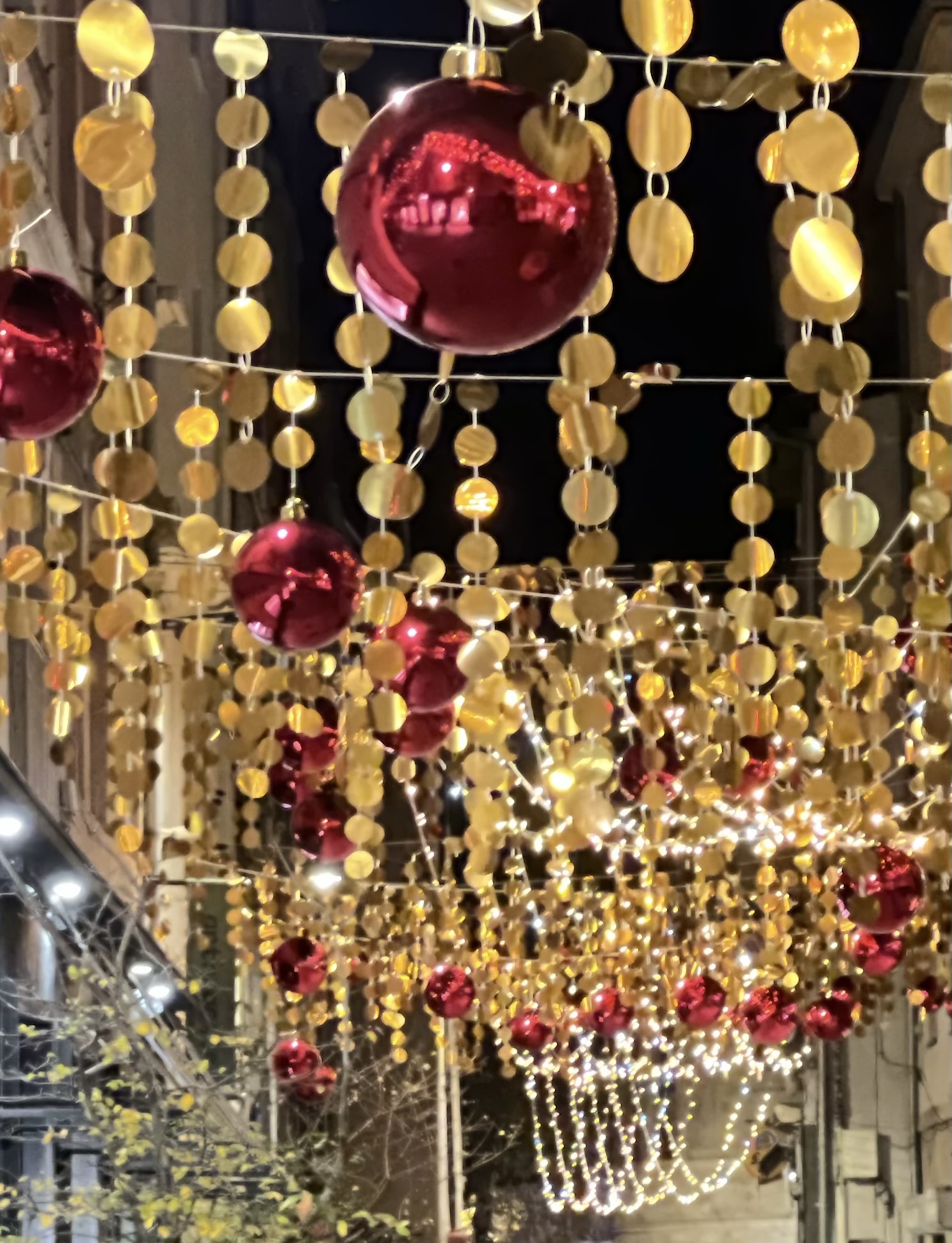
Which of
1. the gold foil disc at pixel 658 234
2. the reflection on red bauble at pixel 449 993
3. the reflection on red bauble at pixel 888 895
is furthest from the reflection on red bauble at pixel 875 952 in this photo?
the gold foil disc at pixel 658 234

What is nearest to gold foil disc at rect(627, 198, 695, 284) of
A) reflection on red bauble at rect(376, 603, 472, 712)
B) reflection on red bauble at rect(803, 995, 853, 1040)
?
reflection on red bauble at rect(376, 603, 472, 712)

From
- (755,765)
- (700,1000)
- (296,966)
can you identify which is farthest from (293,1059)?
(755,765)

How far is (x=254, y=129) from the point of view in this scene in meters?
1.52

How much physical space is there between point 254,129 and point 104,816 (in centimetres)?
575

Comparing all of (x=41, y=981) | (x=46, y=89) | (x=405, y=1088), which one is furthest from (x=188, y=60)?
(x=405, y=1088)

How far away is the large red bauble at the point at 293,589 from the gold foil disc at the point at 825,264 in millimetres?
746

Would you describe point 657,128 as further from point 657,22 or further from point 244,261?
point 244,261

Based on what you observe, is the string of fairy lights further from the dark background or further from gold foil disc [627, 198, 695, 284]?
the dark background

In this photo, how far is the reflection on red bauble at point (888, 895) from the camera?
276cm

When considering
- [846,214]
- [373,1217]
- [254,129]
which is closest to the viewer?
[846,214]

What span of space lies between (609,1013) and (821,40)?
13.7 ft

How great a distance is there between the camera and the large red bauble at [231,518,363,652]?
180 centimetres

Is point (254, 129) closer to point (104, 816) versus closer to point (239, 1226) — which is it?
point (239, 1226)

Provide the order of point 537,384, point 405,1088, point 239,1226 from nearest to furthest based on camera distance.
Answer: point 239,1226
point 537,384
point 405,1088
